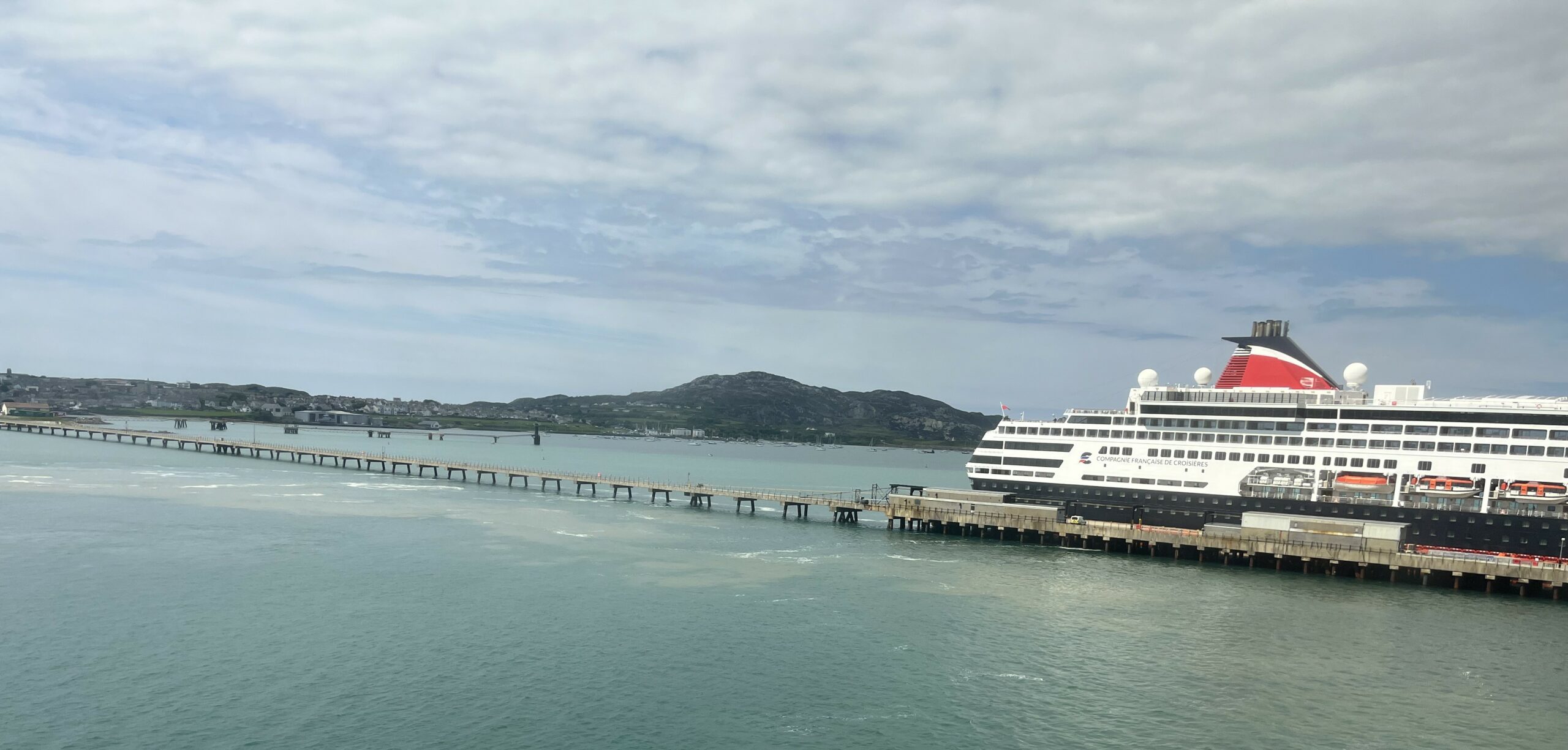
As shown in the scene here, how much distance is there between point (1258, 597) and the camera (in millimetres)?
45781

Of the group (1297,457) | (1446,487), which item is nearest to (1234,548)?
(1297,457)

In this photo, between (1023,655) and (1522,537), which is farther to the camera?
(1522,537)

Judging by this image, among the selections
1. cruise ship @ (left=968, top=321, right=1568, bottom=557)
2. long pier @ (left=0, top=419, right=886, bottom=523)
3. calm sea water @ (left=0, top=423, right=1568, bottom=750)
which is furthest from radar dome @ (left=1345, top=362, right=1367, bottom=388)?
long pier @ (left=0, top=419, right=886, bottom=523)

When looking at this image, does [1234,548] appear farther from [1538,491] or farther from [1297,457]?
[1538,491]

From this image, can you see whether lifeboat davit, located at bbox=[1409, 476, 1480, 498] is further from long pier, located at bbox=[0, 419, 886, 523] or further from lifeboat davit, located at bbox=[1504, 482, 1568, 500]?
long pier, located at bbox=[0, 419, 886, 523]

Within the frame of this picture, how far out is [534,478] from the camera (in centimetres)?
10525

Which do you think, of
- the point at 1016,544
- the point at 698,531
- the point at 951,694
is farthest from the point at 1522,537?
the point at 698,531

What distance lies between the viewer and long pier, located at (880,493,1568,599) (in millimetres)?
47344

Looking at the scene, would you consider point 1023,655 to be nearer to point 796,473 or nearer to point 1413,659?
point 1413,659

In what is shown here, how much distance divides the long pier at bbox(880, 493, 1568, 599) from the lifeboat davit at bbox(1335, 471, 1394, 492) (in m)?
4.39

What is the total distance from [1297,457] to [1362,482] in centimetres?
391

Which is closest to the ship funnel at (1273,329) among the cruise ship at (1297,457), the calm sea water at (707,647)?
the cruise ship at (1297,457)

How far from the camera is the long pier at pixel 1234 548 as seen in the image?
47.3 m

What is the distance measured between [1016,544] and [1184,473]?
12.2 meters
